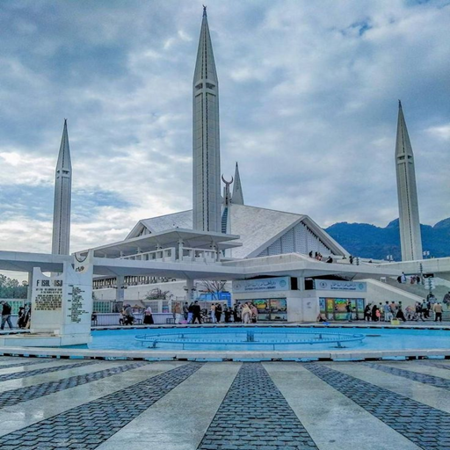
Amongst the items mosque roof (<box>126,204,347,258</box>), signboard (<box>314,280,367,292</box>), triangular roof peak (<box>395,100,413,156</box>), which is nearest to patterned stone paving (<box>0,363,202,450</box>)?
signboard (<box>314,280,367,292</box>)

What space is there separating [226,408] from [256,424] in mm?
722

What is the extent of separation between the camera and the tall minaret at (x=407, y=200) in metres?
65.0

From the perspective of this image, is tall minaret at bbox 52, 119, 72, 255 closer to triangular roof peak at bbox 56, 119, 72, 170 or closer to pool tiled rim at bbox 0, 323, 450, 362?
triangular roof peak at bbox 56, 119, 72, 170

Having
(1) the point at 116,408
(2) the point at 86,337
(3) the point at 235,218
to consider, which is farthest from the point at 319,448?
(3) the point at 235,218

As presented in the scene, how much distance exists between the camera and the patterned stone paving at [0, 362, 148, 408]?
508 cm

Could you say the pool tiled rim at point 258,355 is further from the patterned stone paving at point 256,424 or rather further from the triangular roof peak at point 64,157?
the triangular roof peak at point 64,157

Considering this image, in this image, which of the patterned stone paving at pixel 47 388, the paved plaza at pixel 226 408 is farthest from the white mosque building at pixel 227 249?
the patterned stone paving at pixel 47 388

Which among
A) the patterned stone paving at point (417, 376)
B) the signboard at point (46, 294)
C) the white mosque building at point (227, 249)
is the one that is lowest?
the patterned stone paving at point (417, 376)

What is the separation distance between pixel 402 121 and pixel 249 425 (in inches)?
2802

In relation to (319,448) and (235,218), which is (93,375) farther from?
(235,218)

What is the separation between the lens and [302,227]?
60062 mm

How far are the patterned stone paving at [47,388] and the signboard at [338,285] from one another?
71.9 ft

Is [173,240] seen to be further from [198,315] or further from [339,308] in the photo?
[339,308]

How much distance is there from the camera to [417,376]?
6688mm
